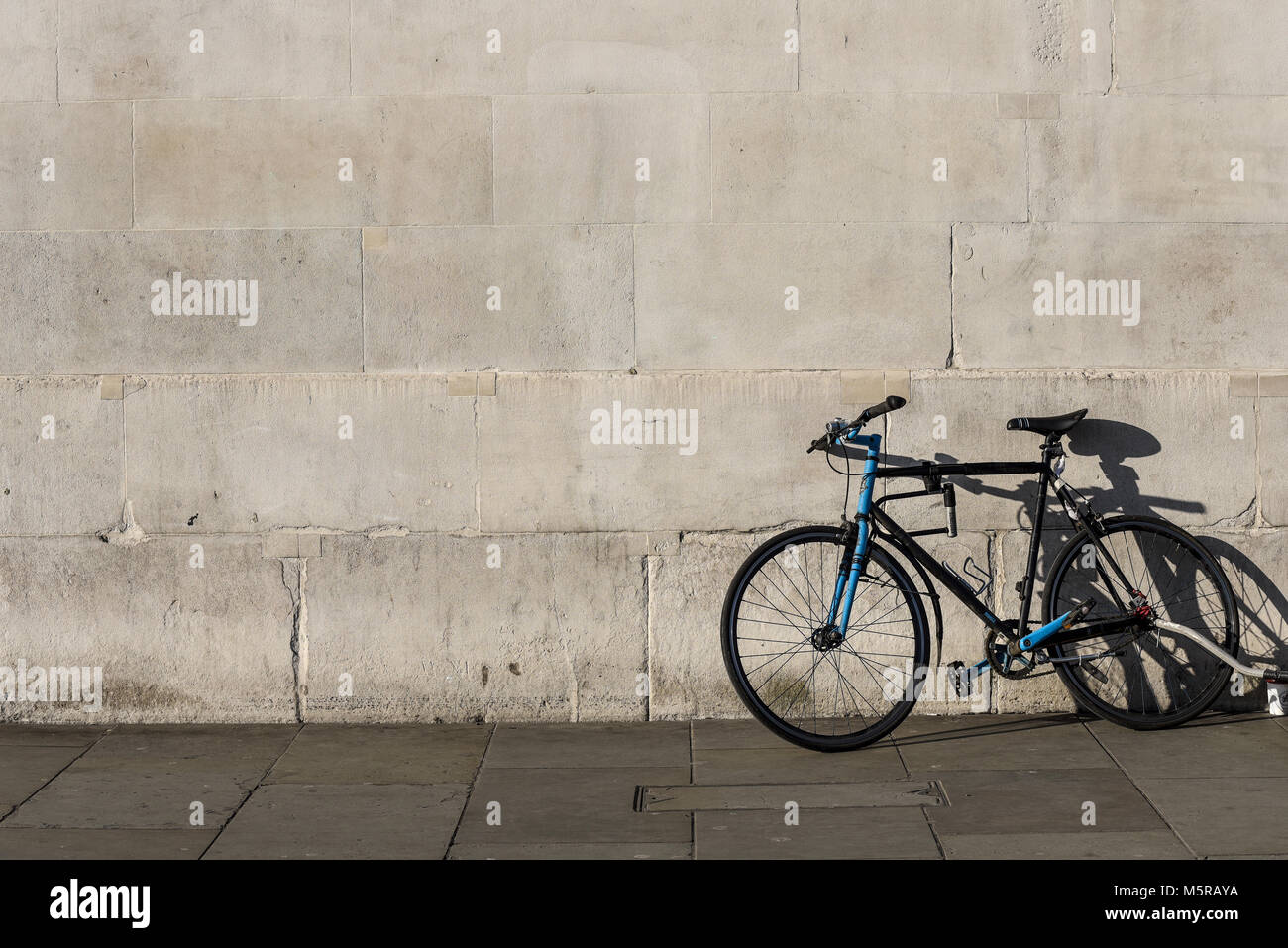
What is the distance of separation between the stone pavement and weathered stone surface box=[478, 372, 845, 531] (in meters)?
0.97

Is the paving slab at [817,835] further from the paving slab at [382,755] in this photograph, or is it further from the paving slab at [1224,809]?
the paving slab at [382,755]

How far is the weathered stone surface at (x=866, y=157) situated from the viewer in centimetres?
613

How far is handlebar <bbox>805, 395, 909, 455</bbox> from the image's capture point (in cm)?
563

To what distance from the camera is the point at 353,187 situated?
616 centimetres

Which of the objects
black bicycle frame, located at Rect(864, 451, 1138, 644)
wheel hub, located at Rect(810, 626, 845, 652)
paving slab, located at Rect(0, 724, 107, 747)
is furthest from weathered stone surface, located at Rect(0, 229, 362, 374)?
black bicycle frame, located at Rect(864, 451, 1138, 644)

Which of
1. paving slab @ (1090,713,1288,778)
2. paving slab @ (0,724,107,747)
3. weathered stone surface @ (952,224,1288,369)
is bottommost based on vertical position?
paving slab @ (1090,713,1288,778)

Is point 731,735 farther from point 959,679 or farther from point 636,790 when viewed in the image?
point 959,679

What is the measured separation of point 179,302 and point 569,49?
6.90ft

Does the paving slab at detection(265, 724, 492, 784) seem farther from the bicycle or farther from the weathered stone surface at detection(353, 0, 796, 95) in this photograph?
the weathered stone surface at detection(353, 0, 796, 95)

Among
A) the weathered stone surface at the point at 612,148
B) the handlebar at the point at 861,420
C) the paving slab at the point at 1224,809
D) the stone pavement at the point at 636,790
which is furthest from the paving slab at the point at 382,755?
the paving slab at the point at 1224,809

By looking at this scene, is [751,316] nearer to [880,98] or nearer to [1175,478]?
[880,98]

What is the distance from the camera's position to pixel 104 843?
15.2 ft

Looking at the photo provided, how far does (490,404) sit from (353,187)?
1.17 m

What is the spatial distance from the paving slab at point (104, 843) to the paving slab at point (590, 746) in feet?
4.20
